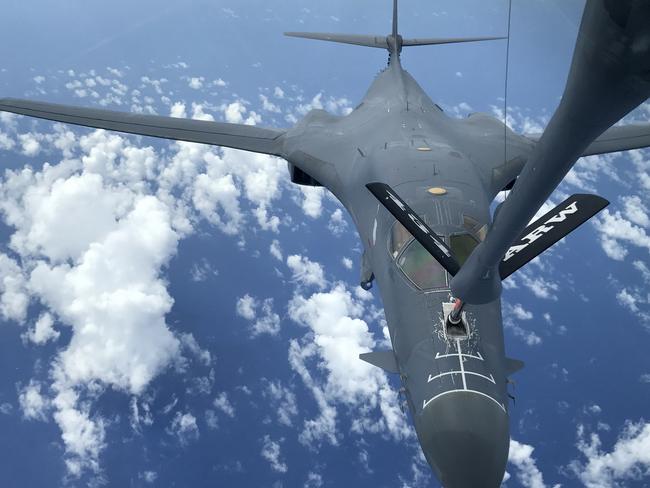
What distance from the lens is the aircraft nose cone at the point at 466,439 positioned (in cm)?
784

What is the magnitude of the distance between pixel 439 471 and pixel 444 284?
316cm

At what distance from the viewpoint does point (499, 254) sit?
5.73 meters

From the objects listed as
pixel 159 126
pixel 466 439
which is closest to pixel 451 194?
pixel 466 439

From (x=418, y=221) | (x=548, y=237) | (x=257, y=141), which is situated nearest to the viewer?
(x=548, y=237)

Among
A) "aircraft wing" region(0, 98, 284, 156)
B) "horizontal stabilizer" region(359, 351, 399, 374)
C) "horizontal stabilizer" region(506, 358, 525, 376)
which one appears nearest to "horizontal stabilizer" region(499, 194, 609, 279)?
"horizontal stabilizer" region(506, 358, 525, 376)

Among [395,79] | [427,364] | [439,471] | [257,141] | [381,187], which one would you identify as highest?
[395,79]

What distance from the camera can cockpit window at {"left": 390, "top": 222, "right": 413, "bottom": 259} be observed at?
10133mm

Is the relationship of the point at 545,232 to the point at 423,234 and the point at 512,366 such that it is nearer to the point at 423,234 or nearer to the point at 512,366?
the point at 423,234

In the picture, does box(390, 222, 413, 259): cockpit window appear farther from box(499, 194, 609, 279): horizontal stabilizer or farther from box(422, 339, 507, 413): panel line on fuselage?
box(499, 194, 609, 279): horizontal stabilizer

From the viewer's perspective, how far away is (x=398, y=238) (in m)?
10.3

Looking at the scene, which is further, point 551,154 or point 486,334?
point 486,334

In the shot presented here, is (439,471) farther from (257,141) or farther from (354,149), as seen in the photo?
(257,141)

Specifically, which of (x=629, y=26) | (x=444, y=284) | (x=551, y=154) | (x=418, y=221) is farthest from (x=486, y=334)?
(x=629, y=26)

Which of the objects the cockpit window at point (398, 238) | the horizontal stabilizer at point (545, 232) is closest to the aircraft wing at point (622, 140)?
the cockpit window at point (398, 238)
